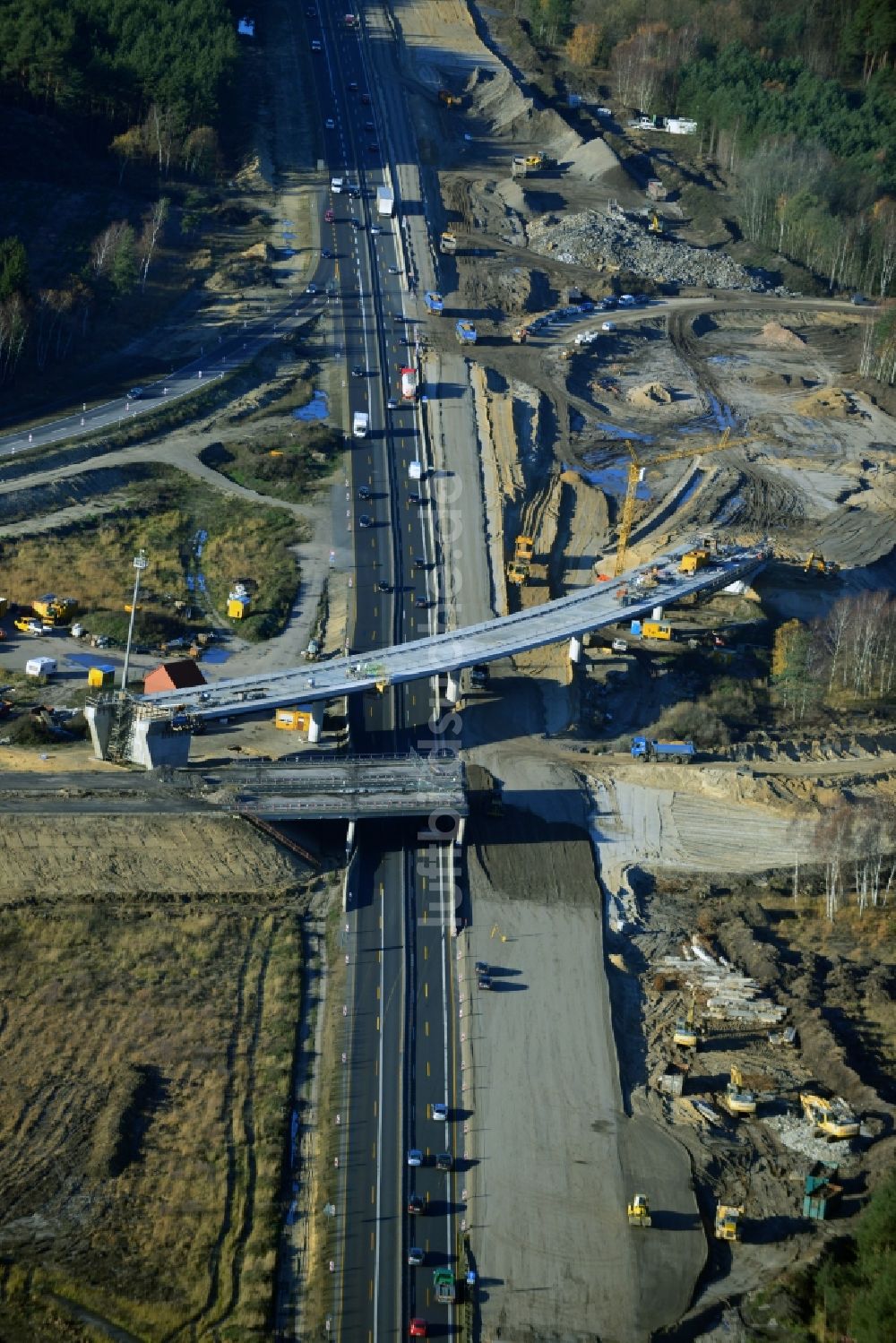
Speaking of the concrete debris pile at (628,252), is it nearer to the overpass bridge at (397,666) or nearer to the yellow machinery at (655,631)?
the overpass bridge at (397,666)

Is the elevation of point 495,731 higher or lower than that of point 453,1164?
higher

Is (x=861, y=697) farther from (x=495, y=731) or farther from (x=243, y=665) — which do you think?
(x=243, y=665)

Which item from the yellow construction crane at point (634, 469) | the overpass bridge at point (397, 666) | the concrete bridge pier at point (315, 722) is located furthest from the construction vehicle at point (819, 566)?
the concrete bridge pier at point (315, 722)

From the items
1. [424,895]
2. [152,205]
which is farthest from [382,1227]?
[152,205]

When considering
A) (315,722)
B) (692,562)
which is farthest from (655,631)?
(315,722)

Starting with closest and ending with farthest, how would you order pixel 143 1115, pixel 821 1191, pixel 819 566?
pixel 821 1191 → pixel 143 1115 → pixel 819 566

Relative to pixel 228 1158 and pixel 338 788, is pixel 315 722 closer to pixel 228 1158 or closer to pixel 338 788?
pixel 338 788
